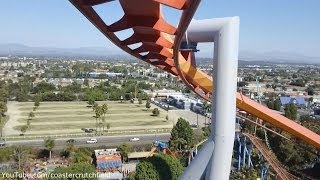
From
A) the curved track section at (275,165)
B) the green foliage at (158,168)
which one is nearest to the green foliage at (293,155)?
the curved track section at (275,165)

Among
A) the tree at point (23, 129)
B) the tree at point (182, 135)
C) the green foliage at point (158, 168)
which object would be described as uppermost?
the green foliage at point (158, 168)

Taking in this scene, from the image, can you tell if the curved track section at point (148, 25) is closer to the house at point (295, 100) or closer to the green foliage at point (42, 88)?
the house at point (295, 100)

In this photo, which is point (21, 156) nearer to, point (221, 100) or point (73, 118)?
point (221, 100)

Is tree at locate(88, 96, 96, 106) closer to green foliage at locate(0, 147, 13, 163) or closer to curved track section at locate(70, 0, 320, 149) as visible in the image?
green foliage at locate(0, 147, 13, 163)

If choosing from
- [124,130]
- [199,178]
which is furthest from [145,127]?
[199,178]

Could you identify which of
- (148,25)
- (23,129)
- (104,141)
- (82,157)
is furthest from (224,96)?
(23,129)
